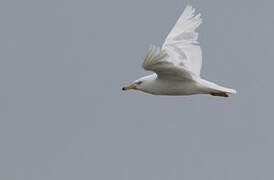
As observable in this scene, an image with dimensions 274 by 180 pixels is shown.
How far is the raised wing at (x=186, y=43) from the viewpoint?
75.9ft

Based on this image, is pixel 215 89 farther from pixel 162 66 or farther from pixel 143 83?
pixel 162 66

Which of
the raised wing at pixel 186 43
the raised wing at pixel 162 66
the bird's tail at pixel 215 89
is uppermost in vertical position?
the raised wing at pixel 186 43

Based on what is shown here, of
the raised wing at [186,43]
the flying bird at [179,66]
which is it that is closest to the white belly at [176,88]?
the flying bird at [179,66]

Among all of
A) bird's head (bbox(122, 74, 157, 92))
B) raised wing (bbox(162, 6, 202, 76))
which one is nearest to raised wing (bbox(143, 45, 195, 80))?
bird's head (bbox(122, 74, 157, 92))

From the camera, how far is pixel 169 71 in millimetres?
20766

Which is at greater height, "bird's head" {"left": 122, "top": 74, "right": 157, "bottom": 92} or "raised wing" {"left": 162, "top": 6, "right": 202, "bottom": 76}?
"raised wing" {"left": 162, "top": 6, "right": 202, "bottom": 76}

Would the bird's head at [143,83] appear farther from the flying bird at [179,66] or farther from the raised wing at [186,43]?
the raised wing at [186,43]

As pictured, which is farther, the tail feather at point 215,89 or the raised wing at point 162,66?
the tail feather at point 215,89

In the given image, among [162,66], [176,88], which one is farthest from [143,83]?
[162,66]

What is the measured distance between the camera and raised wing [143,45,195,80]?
64.0 ft

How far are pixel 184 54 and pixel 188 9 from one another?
173 centimetres

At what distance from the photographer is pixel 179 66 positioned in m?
20.5

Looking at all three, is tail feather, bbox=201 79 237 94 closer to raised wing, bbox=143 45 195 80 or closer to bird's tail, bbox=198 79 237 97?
bird's tail, bbox=198 79 237 97

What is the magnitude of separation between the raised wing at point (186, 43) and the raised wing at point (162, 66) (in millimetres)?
1531
